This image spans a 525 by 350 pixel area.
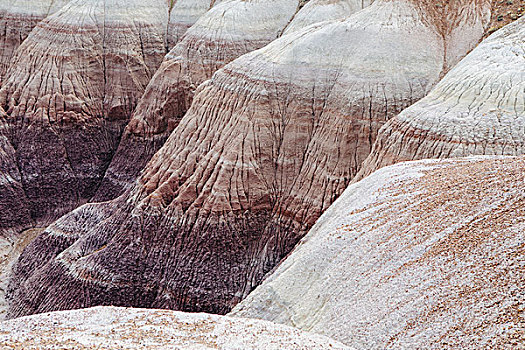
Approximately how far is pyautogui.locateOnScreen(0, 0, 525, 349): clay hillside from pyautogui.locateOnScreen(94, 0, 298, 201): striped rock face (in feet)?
0.26

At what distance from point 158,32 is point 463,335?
23.4 metres

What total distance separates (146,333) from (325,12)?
17.8m

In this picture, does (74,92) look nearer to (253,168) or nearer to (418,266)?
(253,168)

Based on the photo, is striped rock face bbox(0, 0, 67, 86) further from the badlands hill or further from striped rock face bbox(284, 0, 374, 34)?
striped rock face bbox(284, 0, 374, 34)

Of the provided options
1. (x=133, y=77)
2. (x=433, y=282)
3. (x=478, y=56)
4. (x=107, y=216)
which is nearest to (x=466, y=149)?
(x=478, y=56)

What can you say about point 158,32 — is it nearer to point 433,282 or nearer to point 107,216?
point 107,216

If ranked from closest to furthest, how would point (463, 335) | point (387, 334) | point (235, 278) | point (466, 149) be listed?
point (463, 335), point (387, 334), point (466, 149), point (235, 278)

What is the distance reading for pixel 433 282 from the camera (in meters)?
6.89

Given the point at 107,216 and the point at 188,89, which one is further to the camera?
the point at 188,89

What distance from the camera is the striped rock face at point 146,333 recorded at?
5.96 metres

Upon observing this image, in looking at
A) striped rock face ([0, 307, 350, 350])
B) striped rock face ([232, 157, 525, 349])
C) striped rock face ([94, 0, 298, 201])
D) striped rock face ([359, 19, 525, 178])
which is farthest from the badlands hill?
striped rock face ([0, 307, 350, 350])

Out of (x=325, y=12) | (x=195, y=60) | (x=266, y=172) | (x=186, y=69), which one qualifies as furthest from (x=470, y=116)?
(x=195, y=60)

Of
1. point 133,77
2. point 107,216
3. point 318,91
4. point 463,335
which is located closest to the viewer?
point 463,335

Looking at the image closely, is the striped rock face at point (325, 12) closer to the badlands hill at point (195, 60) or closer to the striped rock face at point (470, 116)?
the badlands hill at point (195, 60)
